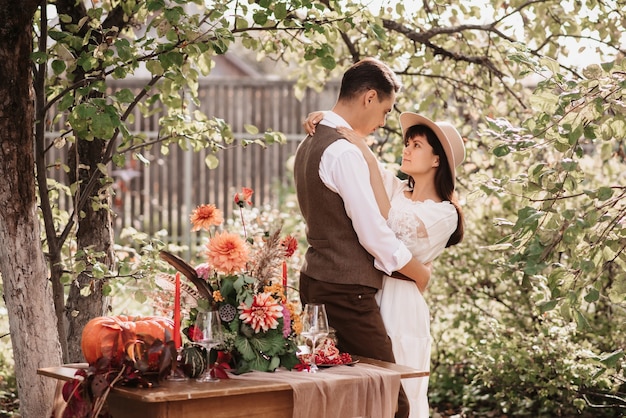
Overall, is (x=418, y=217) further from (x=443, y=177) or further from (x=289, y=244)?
(x=289, y=244)

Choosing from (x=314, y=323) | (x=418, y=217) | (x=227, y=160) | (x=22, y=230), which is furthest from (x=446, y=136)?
(x=227, y=160)

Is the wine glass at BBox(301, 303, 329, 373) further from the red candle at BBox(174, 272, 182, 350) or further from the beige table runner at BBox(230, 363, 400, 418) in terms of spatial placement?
the red candle at BBox(174, 272, 182, 350)

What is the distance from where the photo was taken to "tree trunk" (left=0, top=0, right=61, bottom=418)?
373cm

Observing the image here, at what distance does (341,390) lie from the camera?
3.03 meters

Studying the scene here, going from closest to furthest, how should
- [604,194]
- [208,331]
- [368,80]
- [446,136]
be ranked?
[208,331], [604,194], [368,80], [446,136]

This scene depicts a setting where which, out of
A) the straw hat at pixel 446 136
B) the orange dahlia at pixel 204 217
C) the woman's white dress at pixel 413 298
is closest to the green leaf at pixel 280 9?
the straw hat at pixel 446 136

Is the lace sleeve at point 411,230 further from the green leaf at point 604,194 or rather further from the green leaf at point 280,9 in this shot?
the green leaf at point 280,9

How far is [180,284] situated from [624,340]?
3391mm

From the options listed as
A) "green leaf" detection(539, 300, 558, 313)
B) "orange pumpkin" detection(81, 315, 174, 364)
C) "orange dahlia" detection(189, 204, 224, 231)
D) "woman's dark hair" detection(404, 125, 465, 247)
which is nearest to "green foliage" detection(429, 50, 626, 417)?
"green leaf" detection(539, 300, 558, 313)

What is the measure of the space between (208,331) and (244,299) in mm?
188

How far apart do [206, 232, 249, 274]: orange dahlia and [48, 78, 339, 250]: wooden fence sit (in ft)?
22.8

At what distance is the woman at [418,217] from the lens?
373 cm

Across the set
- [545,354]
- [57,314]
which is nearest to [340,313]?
[57,314]

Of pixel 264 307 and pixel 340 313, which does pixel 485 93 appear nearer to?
pixel 340 313
